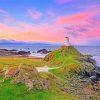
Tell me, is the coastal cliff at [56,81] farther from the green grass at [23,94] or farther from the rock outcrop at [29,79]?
the green grass at [23,94]

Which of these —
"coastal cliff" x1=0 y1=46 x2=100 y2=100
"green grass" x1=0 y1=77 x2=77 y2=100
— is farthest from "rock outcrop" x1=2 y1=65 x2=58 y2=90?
"green grass" x1=0 y1=77 x2=77 y2=100

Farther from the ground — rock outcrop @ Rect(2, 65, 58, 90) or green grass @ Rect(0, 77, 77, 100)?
rock outcrop @ Rect(2, 65, 58, 90)

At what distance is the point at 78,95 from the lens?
37.6 metres

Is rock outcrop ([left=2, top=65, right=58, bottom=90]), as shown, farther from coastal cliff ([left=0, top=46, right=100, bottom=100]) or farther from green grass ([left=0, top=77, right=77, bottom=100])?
green grass ([left=0, top=77, right=77, bottom=100])

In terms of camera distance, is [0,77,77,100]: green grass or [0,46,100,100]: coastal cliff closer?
[0,77,77,100]: green grass

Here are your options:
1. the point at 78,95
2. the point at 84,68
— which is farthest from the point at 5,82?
the point at 84,68

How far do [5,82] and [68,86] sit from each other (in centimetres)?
797

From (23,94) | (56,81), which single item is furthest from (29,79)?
(56,81)

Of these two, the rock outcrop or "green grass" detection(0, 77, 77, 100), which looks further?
the rock outcrop

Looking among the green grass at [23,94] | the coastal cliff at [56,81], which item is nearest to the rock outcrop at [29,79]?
the coastal cliff at [56,81]

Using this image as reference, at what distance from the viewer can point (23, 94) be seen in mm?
36094

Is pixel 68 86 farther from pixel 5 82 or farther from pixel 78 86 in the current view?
pixel 5 82

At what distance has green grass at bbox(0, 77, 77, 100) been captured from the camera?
35.1 meters

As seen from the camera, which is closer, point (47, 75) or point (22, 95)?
point (22, 95)
